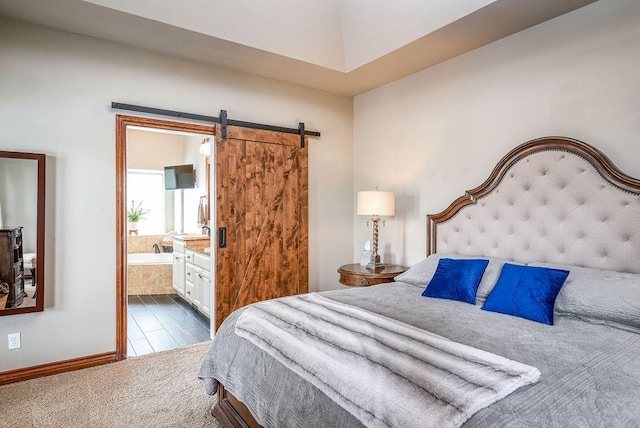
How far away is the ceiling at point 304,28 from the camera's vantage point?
2723 mm

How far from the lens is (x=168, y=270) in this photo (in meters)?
5.93

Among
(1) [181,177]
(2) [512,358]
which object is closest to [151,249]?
(1) [181,177]

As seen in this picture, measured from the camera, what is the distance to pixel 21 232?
2855 millimetres

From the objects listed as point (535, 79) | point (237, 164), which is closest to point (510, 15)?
point (535, 79)

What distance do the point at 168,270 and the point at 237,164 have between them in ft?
9.61

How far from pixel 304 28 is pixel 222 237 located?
6.73ft

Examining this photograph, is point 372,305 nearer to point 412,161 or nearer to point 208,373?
point 208,373

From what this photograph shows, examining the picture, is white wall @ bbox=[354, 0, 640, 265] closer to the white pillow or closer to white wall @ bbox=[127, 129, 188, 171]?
the white pillow

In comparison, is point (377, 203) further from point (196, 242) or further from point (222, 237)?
point (196, 242)

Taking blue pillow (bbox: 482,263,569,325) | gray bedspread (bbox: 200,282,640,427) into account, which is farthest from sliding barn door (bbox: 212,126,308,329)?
blue pillow (bbox: 482,263,569,325)

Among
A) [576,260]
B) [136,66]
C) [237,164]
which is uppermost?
[136,66]

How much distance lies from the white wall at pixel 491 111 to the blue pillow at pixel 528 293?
90 cm

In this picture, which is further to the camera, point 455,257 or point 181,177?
point 181,177

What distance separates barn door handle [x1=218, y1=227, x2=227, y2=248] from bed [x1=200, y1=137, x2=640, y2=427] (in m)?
1.50
